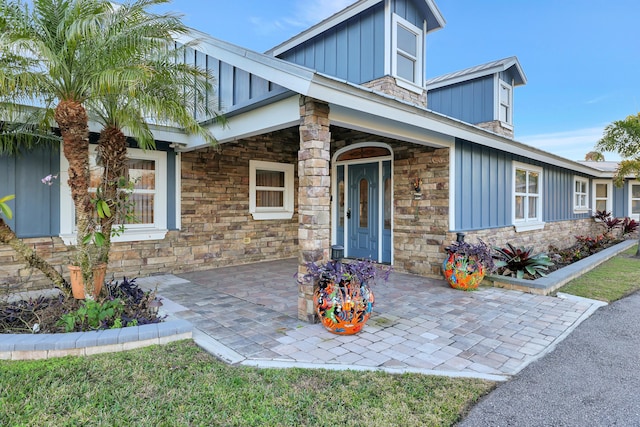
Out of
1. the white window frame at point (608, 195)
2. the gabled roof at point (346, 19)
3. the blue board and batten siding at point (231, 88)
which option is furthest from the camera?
the white window frame at point (608, 195)

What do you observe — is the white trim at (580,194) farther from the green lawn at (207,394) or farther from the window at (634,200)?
the green lawn at (207,394)

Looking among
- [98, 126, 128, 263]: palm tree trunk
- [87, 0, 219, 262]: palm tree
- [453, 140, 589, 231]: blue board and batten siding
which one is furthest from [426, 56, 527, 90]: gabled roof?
[98, 126, 128, 263]: palm tree trunk

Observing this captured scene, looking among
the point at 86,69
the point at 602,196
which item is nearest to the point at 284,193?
the point at 86,69

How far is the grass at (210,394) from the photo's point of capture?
2410 mm

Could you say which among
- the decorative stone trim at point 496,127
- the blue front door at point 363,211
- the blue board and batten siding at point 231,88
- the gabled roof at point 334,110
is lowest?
the blue front door at point 363,211

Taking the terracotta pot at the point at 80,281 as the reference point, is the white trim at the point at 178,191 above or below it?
above

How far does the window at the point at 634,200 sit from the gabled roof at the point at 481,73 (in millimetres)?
8825

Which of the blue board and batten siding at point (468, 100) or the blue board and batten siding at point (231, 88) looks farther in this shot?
the blue board and batten siding at point (468, 100)

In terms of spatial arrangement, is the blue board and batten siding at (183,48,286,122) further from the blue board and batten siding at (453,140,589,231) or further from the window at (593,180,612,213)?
the window at (593,180,612,213)

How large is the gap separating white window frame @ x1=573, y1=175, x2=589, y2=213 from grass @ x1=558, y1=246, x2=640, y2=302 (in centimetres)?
456

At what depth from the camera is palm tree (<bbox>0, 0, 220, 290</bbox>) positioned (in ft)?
11.5

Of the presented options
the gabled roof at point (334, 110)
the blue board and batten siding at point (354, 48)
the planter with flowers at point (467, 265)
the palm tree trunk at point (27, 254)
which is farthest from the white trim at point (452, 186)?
the palm tree trunk at point (27, 254)

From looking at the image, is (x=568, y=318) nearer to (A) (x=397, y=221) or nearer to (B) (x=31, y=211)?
(A) (x=397, y=221)

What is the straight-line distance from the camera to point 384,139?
7777 mm
